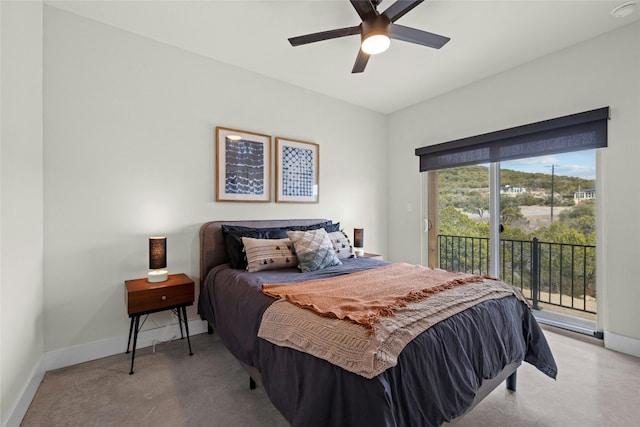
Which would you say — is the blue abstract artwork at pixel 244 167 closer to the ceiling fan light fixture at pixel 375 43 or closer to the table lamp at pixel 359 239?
the table lamp at pixel 359 239

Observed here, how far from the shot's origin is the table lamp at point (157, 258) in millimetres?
2332

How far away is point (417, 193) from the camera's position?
4.13m

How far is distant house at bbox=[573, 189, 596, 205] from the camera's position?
2.72m

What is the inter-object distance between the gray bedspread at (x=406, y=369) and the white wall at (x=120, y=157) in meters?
1.22

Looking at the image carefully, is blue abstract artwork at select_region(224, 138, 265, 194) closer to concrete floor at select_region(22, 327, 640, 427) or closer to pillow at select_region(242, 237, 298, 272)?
pillow at select_region(242, 237, 298, 272)

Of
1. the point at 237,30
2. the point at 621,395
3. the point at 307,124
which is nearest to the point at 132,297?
the point at 237,30

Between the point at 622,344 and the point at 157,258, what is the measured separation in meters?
3.99

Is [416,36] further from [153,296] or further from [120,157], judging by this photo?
[153,296]

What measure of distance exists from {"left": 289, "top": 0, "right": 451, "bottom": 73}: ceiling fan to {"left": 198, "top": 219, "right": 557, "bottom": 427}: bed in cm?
175

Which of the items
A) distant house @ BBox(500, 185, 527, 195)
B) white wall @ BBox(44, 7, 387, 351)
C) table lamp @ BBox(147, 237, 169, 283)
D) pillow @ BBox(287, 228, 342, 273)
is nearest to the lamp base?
table lamp @ BBox(147, 237, 169, 283)

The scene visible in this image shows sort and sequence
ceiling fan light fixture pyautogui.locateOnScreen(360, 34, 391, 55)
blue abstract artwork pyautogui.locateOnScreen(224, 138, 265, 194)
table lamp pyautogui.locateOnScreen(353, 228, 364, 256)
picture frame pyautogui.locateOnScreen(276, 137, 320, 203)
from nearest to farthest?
1. ceiling fan light fixture pyautogui.locateOnScreen(360, 34, 391, 55)
2. blue abstract artwork pyautogui.locateOnScreen(224, 138, 265, 194)
3. picture frame pyautogui.locateOnScreen(276, 137, 320, 203)
4. table lamp pyautogui.locateOnScreen(353, 228, 364, 256)

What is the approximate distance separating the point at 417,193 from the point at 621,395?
2784mm

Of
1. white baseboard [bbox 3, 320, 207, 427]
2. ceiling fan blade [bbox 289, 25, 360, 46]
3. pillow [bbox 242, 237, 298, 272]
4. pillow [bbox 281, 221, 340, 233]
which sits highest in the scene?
ceiling fan blade [bbox 289, 25, 360, 46]

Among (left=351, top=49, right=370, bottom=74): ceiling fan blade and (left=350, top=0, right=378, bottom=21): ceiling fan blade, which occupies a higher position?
(left=350, top=0, right=378, bottom=21): ceiling fan blade
